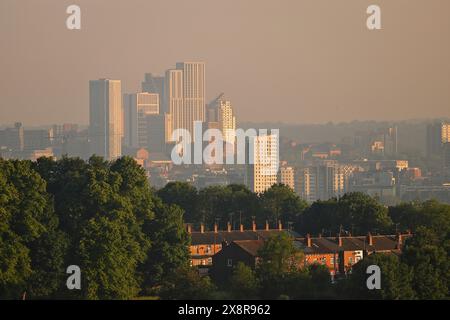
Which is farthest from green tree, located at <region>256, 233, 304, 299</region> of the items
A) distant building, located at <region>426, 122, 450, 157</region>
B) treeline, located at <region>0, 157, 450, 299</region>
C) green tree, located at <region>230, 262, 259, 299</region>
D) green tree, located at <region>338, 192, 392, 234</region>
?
distant building, located at <region>426, 122, 450, 157</region>

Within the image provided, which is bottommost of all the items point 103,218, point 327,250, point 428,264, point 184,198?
point 327,250

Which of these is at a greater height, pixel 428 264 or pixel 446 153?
pixel 446 153

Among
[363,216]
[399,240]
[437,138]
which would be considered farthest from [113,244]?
[437,138]

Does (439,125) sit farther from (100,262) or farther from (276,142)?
(100,262)

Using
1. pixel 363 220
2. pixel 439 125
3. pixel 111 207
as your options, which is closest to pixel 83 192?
pixel 111 207

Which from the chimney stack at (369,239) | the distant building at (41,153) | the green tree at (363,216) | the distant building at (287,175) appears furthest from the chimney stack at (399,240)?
the distant building at (41,153)

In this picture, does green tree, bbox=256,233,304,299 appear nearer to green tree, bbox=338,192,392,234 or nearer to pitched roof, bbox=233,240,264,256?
pitched roof, bbox=233,240,264,256

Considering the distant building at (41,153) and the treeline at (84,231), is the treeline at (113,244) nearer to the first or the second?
the treeline at (84,231)

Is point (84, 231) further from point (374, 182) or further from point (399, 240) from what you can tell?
point (374, 182)
